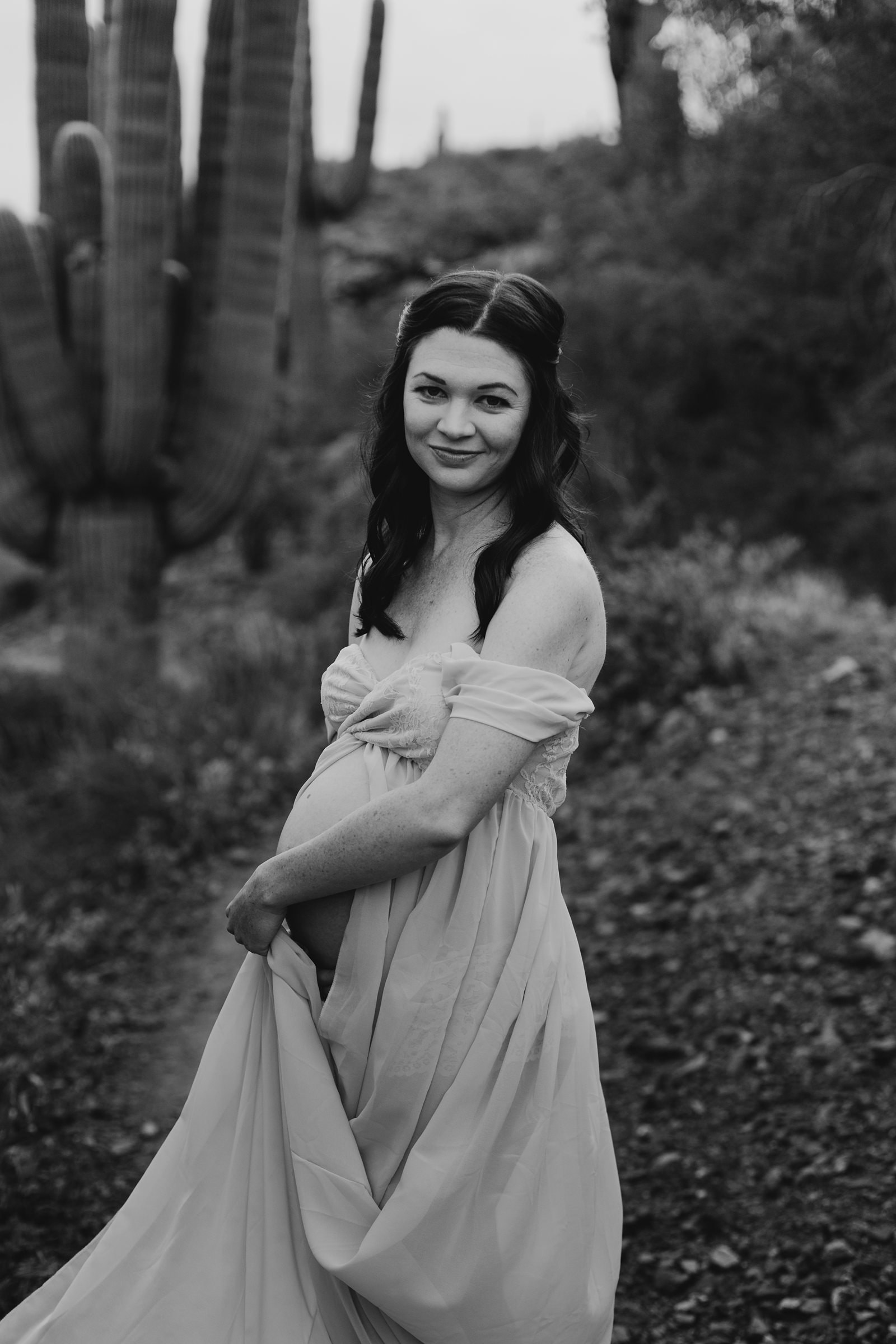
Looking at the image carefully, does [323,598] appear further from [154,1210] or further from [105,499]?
[154,1210]

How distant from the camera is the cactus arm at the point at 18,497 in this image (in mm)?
8445

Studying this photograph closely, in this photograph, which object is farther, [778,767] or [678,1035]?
[778,767]

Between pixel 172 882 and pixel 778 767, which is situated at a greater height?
pixel 778 767

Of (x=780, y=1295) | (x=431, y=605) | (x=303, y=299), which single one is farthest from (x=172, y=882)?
(x=303, y=299)

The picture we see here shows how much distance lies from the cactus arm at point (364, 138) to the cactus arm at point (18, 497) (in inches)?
414

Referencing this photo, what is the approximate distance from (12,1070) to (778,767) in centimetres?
364

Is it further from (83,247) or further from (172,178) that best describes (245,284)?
(172,178)

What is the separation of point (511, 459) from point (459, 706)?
49cm

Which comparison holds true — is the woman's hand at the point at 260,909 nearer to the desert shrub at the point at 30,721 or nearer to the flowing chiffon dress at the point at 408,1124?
the flowing chiffon dress at the point at 408,1124

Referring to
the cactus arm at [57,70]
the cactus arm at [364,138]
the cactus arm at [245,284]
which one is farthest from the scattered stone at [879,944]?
the cactus arm at [364,138]

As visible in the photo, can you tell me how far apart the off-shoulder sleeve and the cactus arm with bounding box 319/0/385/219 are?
56.1ft

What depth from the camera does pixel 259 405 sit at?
8.80 m

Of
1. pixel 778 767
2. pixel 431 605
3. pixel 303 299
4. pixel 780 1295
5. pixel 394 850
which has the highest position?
pixel 303 299

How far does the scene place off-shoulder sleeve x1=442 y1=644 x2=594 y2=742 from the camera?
190 centimetres
